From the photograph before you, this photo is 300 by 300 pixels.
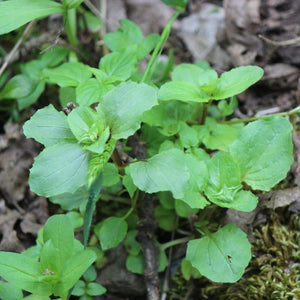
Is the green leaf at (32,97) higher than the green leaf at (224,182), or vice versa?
the green leaf at (32,97)

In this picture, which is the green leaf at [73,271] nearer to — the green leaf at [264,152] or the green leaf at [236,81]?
the green leaf at [264,152]

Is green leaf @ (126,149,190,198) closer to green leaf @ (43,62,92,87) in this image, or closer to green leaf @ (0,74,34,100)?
green leaf @ (43,62,92,87)

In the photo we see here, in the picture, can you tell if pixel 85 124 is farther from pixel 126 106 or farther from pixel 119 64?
pixel 119 64

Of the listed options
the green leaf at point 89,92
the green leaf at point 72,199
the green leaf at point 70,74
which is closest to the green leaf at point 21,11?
the green leaf at point 70,74

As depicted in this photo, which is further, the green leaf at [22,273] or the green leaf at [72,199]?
the green leaf at [72,199]

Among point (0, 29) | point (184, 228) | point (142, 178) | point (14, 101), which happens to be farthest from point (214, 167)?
point (14, 101)

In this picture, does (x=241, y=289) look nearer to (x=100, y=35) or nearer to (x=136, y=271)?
(x=136, y=271)
